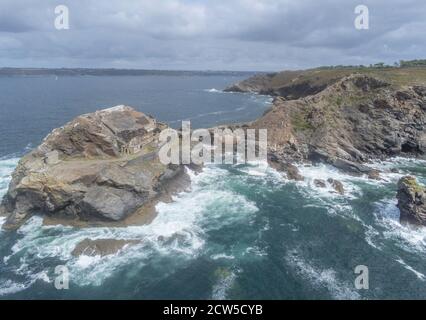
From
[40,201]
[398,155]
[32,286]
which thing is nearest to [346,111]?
[398,155]

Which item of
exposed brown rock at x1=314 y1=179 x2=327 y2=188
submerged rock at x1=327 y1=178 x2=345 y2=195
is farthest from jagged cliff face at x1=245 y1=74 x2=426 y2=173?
exposed brown rock at x1=314 y1=179 x2=327 y2=188

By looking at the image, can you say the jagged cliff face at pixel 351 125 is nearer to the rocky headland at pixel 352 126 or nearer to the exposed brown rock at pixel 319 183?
the rocky headland at pixel 352 126

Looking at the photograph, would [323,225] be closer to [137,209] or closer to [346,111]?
[137,209]

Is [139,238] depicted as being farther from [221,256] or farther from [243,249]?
[243,249]

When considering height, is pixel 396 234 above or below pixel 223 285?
above

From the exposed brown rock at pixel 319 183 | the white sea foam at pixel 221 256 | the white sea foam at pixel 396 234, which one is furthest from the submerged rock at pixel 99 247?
the exposed brown rock at pixel 319 183

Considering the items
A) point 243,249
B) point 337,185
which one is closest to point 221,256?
point 243,249
